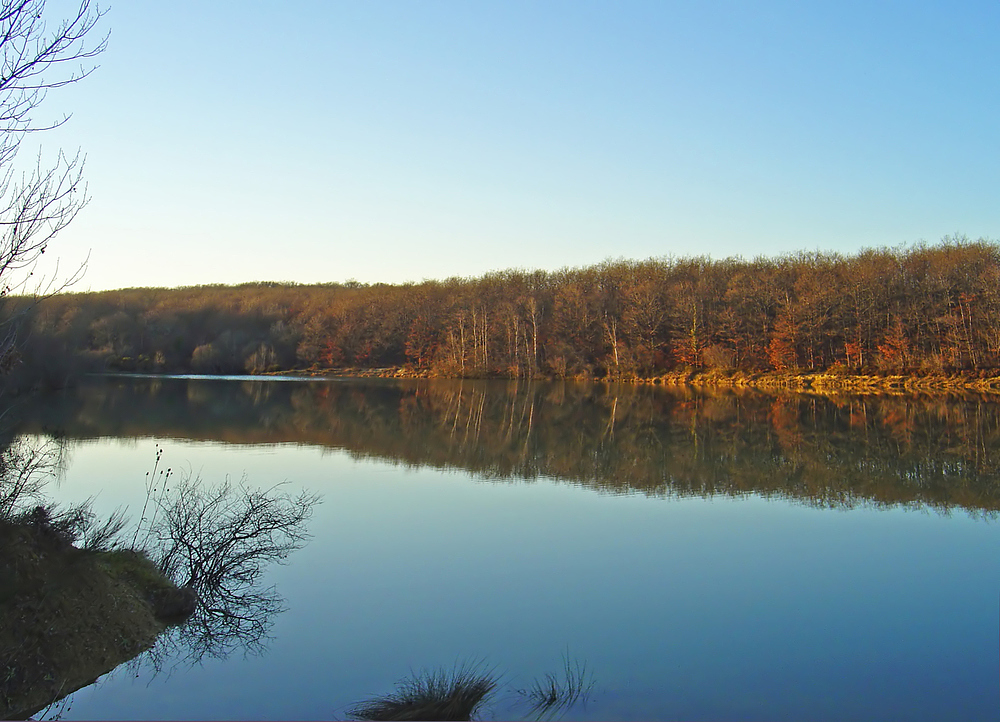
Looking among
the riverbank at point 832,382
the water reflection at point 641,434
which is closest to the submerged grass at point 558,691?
the water reflection at point 641,434

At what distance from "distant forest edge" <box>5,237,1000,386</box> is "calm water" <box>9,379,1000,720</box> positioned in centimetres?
2058

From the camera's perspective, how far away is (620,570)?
9.29 metres

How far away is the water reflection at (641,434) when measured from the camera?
15359mm

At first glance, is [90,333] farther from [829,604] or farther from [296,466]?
[829,604]

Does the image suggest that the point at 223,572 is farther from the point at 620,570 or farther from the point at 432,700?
the point at 620,570

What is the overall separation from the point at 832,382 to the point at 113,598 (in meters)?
46.0

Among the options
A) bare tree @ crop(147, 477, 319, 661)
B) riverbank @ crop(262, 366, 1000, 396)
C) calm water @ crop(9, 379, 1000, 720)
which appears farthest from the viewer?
riverbank @ crop(262, 366, 1000, 396)

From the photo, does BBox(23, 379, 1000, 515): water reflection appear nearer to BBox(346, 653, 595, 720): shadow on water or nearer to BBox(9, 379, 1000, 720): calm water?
BBox(9, 379, 1000, 720): calm water

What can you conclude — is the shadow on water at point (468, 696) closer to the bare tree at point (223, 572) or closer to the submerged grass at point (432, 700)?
the submerged grass at point (432, 700)

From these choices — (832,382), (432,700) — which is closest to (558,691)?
(432,700)

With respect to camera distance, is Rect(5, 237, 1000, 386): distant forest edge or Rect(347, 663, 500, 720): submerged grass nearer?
Rect(347, 663, 500, 720): submerged grass

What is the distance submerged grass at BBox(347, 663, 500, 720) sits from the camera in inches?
209

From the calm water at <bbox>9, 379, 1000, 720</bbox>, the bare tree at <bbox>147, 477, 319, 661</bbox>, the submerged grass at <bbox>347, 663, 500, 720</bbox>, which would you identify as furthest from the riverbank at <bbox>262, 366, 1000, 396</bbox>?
the submerged grass at <bbox>347, 663, 500, 720</bbox>

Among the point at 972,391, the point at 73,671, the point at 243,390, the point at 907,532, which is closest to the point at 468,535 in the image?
the point at 73,671
